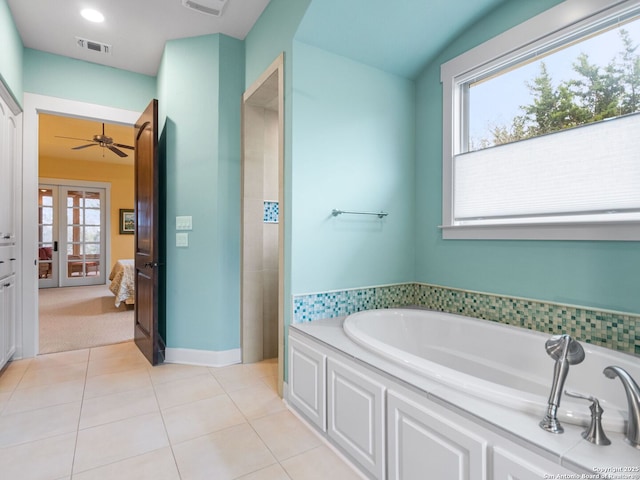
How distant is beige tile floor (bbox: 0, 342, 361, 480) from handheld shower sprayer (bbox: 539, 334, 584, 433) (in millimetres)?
943

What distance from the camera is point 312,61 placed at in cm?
221

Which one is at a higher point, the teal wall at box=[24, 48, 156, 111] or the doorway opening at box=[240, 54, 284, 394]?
the teal wall at box=[24, 48, 156, 111]

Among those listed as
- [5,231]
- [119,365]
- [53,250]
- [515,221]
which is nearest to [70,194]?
[53,250]

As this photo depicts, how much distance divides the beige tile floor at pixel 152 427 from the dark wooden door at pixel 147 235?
0.98 feet

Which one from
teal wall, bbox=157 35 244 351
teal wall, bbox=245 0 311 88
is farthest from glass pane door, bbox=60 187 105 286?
teal wall, bbox=245 0 311 88

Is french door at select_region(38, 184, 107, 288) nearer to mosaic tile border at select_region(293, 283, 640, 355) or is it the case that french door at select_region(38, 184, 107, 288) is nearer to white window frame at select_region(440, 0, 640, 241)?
mosaic tile border at select_region(293, 283, 640, 355)

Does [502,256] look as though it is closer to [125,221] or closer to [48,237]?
[125,221]

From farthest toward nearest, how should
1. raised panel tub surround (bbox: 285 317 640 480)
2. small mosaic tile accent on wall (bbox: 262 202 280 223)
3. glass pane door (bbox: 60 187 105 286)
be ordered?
1. glass pane door (bbox: 60 187 105 286)
2. small mosaic tile accent on wall (bbox: 262 202 280 223)
3. raised panel tub surround (bbox: 285 317 640 480)

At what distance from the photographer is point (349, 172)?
2375 millimetres

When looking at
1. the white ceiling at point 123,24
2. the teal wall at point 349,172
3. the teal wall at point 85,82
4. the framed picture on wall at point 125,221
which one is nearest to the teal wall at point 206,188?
the white ceiling at point 123,24

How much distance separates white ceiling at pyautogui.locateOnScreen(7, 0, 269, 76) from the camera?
2.49m

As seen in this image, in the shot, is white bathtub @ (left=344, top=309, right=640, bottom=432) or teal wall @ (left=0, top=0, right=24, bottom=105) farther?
teal wall @ (left=0, top=0, right=24, bottom=105)

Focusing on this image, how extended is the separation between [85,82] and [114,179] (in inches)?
188

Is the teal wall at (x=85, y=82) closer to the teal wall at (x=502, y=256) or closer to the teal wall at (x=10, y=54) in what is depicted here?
the teal wall at (x=10, y=54)
